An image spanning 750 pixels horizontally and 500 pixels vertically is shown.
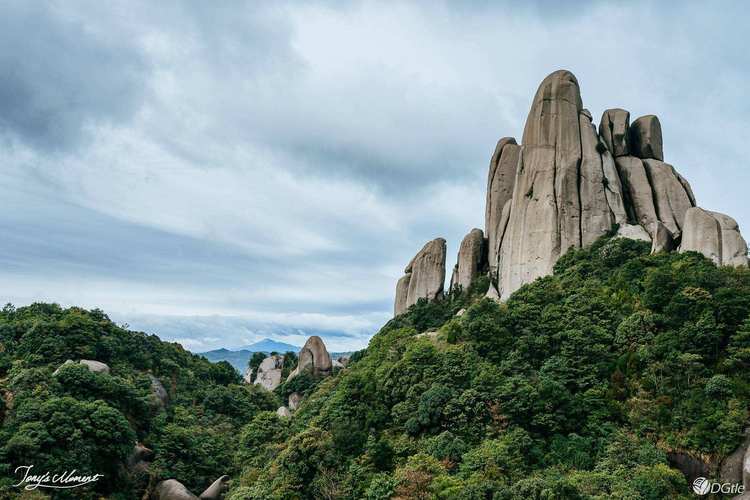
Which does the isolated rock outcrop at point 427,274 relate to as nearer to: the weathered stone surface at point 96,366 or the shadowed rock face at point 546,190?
the shadowed rock face at point 546,190

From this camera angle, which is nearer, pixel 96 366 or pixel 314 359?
pixel 96 366

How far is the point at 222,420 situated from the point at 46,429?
16.4 metres

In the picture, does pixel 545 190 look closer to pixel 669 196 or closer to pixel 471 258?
pixel 669 196

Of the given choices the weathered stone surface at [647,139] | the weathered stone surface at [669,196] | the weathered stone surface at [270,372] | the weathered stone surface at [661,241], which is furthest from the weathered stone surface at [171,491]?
the weathered stone surface at [647,139]

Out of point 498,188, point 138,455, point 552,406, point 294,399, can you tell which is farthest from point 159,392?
point 498,188

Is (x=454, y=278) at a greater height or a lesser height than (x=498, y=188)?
lesser

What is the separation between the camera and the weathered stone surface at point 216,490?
2836cm

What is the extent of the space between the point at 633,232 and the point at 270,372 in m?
45.0

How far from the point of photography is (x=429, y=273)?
5197 cm

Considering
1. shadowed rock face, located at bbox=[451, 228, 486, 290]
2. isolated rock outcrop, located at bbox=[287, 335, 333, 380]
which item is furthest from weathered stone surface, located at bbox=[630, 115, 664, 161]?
isolated rock outcrop, located at bbox=[287, 335, 333, 380]

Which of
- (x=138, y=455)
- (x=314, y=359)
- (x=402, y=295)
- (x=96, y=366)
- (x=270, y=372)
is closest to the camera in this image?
(x=138, y=455)

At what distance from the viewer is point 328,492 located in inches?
859

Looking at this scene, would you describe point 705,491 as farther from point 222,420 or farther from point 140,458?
point 222,420

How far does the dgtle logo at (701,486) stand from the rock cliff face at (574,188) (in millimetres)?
19351
